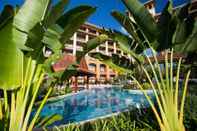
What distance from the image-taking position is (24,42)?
353 centimetres

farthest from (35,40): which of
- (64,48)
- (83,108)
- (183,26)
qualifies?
(83,108)

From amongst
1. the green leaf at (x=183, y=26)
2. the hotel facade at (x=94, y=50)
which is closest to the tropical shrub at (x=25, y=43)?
the green leaf at (x=183, y=26)

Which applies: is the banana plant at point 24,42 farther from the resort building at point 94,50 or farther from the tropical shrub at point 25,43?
the resort building at point 94,50

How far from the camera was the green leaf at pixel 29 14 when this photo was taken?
3.47 metres

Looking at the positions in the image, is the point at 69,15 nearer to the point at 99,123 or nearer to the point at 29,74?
the point at 29,74

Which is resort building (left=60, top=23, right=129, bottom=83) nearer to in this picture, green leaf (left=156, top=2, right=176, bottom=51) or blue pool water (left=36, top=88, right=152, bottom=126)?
blue pool water (left=36, top=88, right=152, bottom=126)

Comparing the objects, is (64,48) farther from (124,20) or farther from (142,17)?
(142,17)

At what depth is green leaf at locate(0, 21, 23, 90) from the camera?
3166 mm

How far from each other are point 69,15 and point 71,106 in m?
10.8

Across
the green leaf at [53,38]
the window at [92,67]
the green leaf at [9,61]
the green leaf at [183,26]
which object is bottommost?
the green leaf at [9,61]

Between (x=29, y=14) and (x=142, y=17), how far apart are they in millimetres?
2114

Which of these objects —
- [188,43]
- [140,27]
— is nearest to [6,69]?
[140,27]

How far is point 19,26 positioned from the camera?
3.47 metres

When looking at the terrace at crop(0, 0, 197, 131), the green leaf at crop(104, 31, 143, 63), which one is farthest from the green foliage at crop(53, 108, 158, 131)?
the green leaf at crop(104, 31, 143, 63)
